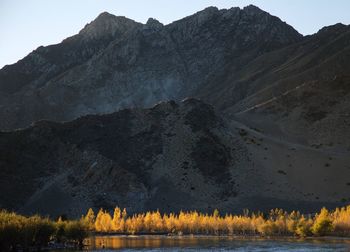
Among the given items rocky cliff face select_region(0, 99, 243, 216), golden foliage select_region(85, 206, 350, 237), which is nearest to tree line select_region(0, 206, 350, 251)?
golden foliage select_region(85, 206, 350, 237)

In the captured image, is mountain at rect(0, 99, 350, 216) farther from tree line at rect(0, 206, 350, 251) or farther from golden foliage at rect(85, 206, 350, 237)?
golden foliage at rect(85, 206, 350, 237)

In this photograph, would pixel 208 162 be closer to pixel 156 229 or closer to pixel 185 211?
pixel 185 211

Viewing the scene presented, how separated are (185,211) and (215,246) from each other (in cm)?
6356

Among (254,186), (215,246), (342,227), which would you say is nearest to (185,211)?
(254,186)

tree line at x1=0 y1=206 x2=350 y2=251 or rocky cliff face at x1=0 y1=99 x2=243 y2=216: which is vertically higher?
rocky cliff face at x1=0 y1=99 x2=243 y2=216

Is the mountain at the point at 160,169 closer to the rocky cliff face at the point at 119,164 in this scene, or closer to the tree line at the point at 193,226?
the rocky cliff face at the point at 119,164

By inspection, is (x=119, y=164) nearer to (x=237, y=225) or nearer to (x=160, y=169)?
(x=160, y=169)

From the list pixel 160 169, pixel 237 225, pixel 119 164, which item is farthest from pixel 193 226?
pixel 119 164

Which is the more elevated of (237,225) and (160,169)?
(160,169)

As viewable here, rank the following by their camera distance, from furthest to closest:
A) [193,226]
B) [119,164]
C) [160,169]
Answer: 1. [119,164]
2. [160,169]
3. [193,226]

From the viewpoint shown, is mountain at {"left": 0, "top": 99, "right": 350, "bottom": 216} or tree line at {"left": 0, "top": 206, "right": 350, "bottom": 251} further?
mountain at {"left": 0, "top": 99, "right": 350, "bottom": 216}

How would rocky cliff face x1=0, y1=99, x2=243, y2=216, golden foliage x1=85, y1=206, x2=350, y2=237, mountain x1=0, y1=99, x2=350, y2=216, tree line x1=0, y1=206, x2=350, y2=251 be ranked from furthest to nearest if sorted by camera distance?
rocky cliff face x1=0, y1=99, x2=243, y2=216 → mountain x1=0, y1=99, x2=350, y2=216 → golden foliage x1=85, y1=206, x2=350, y2=237 → tree line x1=0, y1=206, x2=350, y2=251

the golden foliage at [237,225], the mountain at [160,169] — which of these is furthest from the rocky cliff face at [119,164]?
the golden foliage at [237,225]

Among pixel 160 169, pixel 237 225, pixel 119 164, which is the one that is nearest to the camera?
pixel 237 225
